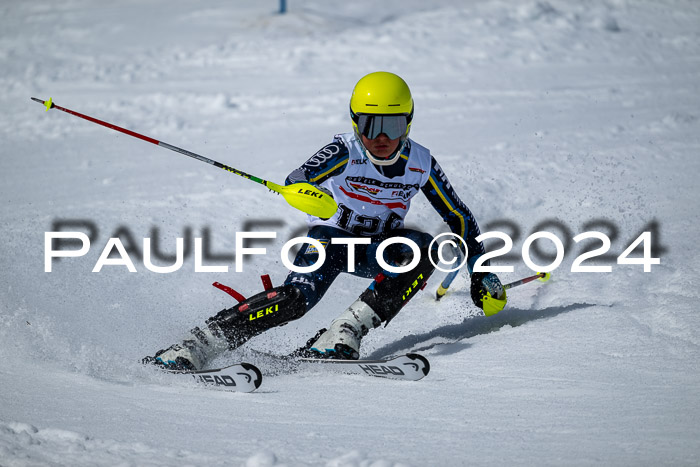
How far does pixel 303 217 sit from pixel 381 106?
3.00 meters

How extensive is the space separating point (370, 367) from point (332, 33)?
9.56 meters

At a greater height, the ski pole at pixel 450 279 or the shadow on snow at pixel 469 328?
the ski pole at pixel 450 279

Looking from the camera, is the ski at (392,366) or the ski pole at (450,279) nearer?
the ski at (392,366)

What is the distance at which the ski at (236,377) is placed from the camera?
12.0ft

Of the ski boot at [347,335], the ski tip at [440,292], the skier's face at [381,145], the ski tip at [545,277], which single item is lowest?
the ski boot at [347,335]

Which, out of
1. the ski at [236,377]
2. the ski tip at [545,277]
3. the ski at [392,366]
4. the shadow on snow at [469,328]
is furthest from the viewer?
the ski tip at [545,277]

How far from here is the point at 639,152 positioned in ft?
27.0

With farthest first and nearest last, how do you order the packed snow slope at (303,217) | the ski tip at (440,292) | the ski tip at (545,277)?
1. the ski tip at (440,292)
2. the ski tip at (545,277)
3. the packed snow slope at (303,217)

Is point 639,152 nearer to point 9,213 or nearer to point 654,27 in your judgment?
point 654,27

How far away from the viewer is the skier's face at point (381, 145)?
13.8ft

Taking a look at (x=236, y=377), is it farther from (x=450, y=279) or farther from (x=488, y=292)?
(x=450, y=279)

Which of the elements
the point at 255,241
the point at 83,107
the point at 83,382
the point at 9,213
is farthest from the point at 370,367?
the point at 83,107

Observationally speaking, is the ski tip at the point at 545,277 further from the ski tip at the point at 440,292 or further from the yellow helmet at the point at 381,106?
the yellow helmet at the point at 381,106

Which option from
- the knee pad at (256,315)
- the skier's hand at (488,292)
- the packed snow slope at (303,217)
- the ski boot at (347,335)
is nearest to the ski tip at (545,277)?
the packed snow slope at (303,217)
